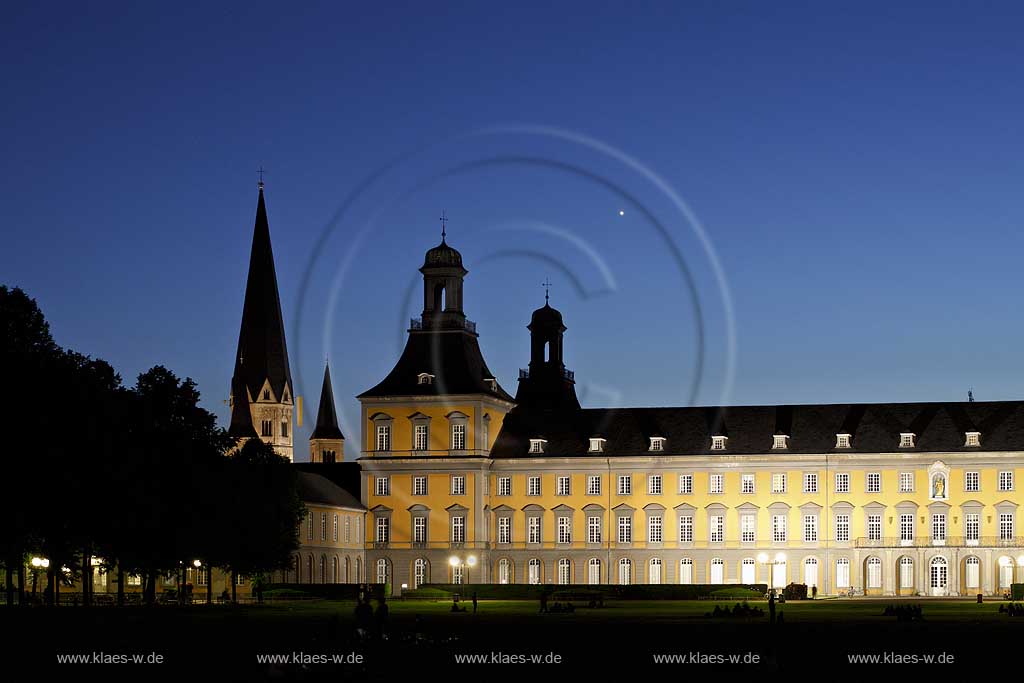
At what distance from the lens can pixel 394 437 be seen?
11938 centimetres

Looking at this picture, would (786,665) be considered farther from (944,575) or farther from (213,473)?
(944,575)

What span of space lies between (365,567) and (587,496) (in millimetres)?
16048

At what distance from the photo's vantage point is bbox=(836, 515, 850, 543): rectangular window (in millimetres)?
112875

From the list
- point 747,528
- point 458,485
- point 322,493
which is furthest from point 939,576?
point 322,493

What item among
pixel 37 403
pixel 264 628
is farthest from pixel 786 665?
pixel 37 403

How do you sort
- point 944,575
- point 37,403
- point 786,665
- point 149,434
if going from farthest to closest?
1. point 944,575
2. point 149,434
3. point 37,403
4. point 786,665

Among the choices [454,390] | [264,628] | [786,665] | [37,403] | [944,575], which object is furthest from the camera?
[454,390]

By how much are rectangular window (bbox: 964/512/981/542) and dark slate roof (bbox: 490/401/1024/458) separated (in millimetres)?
4278

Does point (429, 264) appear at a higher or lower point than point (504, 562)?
higher

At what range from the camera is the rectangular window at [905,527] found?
367 feet

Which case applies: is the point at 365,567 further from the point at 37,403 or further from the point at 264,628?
the point at 264,628

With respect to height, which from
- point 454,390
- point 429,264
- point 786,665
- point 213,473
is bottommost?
point 786,665

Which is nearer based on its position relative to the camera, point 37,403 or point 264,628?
point 264,628

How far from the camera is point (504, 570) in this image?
118375mm
